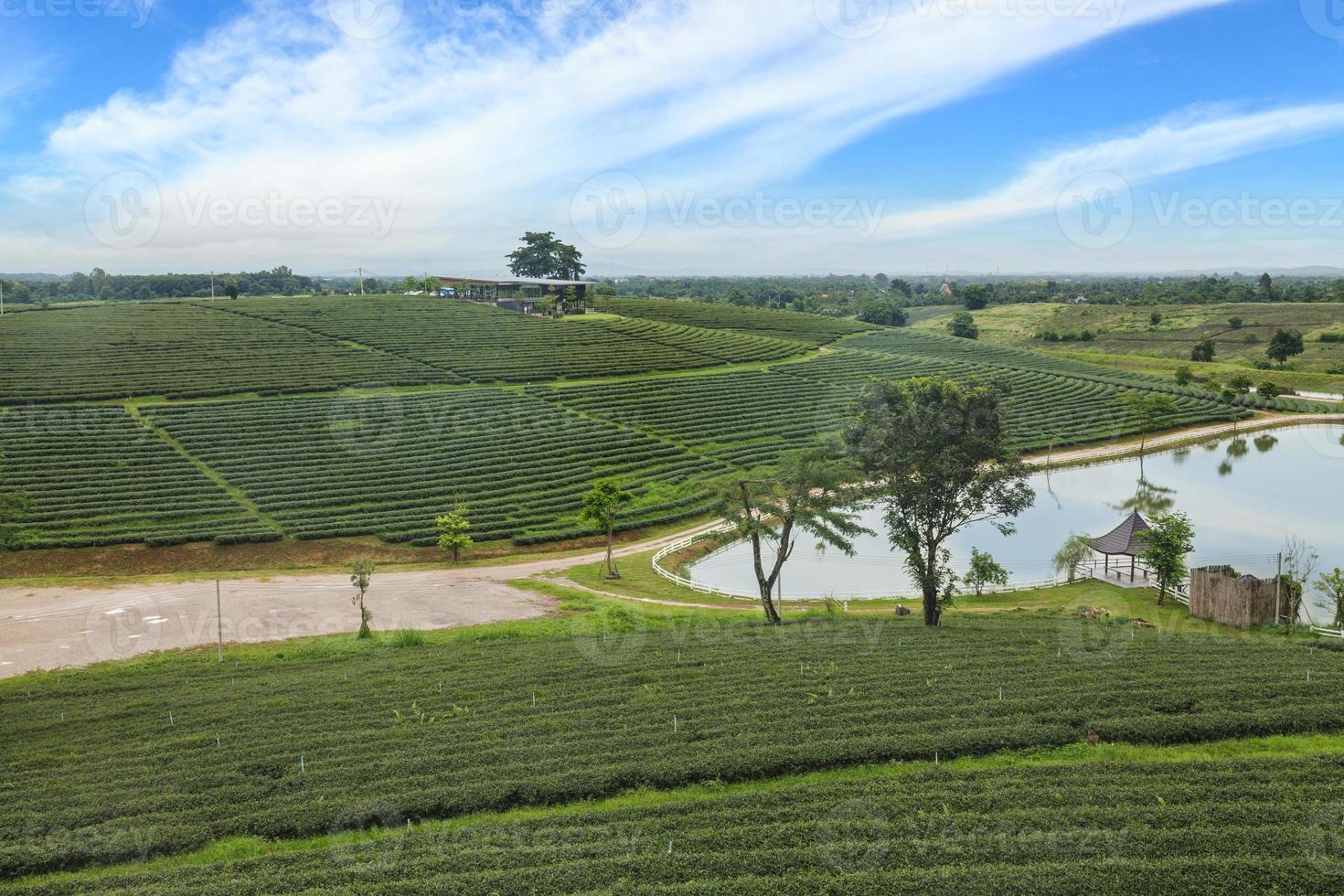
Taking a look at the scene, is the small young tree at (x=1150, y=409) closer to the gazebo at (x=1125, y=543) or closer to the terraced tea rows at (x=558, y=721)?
the gazebo at (x=1125, y=543)

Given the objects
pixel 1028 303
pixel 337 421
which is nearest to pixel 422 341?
pixel 337 421

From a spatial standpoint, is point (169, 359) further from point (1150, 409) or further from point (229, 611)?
point (1150, 409)

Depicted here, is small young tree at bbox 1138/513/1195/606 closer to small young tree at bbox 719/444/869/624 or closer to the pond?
the pond

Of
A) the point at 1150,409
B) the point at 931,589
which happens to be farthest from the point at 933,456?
the point at 1150,409

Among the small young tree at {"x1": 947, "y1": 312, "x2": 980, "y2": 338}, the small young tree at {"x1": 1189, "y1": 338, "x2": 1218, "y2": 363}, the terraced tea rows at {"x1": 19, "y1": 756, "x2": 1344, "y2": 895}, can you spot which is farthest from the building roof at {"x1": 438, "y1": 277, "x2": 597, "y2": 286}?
the terraced tea rows at {"x1": 19, "y1": 756, "x2": 1344, "y2": 895}

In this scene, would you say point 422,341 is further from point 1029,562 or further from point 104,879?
point 104,879
